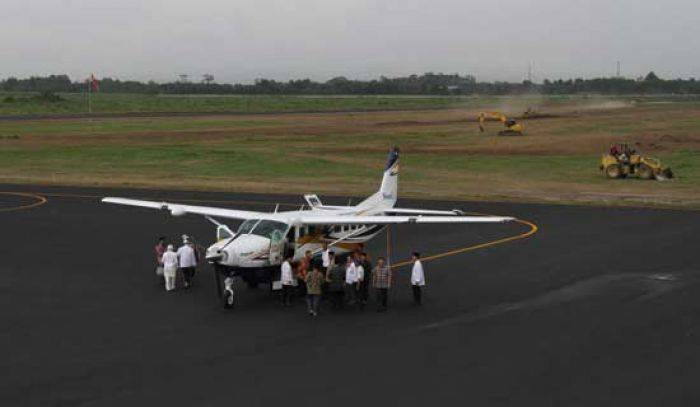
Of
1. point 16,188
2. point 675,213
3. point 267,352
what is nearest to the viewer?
point 267,352

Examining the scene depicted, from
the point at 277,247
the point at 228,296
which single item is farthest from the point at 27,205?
the point at 228,296

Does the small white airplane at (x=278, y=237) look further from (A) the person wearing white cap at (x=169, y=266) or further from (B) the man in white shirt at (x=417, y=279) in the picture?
(B) the man in white shirt at (x=417, y=279)

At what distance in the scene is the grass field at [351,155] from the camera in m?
59.7

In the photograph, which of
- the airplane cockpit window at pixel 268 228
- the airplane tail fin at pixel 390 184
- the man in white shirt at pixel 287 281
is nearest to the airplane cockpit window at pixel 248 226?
the airplane cockpit window at pixel 268 228

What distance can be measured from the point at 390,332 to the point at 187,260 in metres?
8.63

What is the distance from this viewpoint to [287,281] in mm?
27203

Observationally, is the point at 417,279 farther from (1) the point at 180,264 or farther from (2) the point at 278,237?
(1) the point at 180,264

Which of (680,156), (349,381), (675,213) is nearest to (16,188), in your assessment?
(675,213)

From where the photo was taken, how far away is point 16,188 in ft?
199

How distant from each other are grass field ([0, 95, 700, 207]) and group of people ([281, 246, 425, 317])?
89.8 feet

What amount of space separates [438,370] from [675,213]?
30254 mm

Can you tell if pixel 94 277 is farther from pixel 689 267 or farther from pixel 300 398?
pixel 689 267

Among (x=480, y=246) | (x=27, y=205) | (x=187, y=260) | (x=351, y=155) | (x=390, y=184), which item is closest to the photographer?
(x=187, y=260)

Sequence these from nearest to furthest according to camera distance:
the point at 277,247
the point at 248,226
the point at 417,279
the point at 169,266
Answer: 1. the point at 417,279
2. the point at 277,247
3. the point at 248,226
4. the point at 169,266
